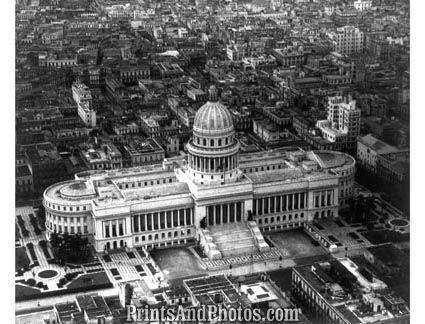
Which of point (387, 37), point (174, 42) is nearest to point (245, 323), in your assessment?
point (387, 37)

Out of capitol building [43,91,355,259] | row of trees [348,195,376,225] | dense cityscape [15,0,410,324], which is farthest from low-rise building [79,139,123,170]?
row of trees [348,195,376,225]

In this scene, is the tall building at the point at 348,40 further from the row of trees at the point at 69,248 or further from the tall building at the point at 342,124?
the row of trees at the point at 69,248

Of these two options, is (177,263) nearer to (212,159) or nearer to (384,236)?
(212,159)

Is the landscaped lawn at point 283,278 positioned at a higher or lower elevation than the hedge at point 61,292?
lower

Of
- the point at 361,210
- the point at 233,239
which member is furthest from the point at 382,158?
the point at 233,239

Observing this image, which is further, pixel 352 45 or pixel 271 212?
pixel 352 45

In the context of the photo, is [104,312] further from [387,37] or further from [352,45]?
[352,45]

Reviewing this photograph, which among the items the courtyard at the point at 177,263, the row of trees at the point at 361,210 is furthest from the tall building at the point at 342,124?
the courtyard at the point at 177,263

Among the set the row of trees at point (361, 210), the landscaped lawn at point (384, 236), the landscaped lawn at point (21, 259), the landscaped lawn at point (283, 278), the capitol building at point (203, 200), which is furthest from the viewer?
the row of trees at point (361, 210)
